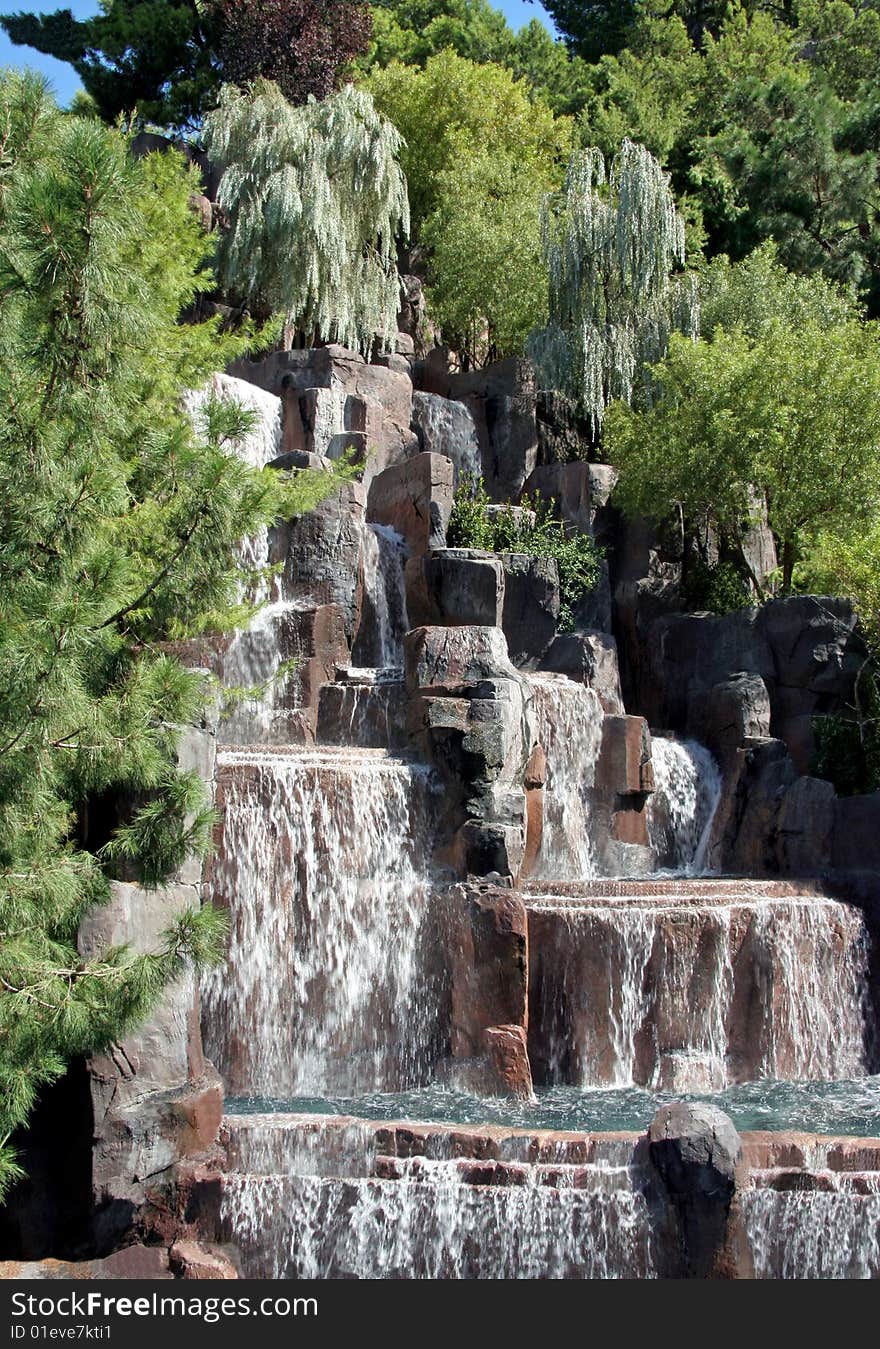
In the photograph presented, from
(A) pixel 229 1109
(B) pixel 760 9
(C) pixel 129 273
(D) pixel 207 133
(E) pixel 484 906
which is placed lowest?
(A) pixel 229 1109

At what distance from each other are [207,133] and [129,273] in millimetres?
19811

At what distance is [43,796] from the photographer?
6848 mm

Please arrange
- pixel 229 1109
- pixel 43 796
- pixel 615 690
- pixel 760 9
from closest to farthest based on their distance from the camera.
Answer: pixel 43 796
pixel 229 1109
pixel 615 690
pixel 760 9

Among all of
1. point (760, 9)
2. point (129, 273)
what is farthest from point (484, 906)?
point (760, 9)

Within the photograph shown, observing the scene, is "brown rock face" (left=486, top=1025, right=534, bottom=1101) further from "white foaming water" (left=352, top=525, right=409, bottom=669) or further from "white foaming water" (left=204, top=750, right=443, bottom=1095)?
"white foaming water" (left=352, top=525, right=409, bottom=669)

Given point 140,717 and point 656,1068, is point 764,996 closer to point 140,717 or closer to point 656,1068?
point 656,1068

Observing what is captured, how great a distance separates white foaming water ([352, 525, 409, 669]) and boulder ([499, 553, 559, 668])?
147cm

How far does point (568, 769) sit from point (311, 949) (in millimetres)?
5070

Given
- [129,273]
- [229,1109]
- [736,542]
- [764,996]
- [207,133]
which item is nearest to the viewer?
[129,273]

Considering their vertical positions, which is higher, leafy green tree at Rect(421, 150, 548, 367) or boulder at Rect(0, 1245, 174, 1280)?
leafy green tree at Rect(421, 150, 548, 367)

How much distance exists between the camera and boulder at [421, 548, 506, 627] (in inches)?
683

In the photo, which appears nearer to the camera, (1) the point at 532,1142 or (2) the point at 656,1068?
(1) the point at 532,1142

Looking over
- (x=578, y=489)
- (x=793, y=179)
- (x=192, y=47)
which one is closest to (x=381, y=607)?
(x=578, y=489)

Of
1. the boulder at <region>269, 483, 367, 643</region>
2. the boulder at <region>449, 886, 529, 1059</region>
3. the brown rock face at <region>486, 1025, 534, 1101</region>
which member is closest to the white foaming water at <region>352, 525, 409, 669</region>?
the boulder at <region>269, 483, 367, 643</region>
